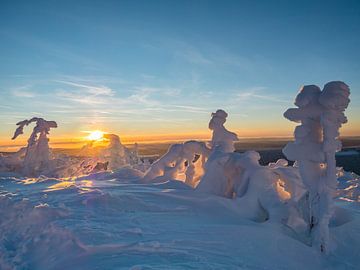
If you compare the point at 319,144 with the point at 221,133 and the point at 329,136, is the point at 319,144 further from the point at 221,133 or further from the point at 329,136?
the point at 221,133

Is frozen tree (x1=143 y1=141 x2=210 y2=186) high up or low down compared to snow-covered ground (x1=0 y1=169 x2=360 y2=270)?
up

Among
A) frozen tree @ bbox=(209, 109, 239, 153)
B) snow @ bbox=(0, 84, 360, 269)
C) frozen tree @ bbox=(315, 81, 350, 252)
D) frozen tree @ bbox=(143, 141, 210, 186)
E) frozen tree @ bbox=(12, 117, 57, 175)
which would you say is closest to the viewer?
snow @ bbox=(0, 84, 360, 269)

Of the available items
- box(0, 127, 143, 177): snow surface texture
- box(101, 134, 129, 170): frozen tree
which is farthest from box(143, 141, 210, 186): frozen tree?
box(101, 134, 129, 170): frozen tree

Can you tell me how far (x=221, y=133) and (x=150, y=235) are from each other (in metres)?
8.84

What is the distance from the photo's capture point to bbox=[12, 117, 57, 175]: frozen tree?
22.8 meters

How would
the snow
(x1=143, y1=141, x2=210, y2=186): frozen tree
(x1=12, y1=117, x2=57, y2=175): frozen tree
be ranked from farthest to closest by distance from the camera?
1. (x1=12, y1=117, x2=57, y2=175): frozen tree
2. (x1=143, y1=141, x2=210, y2=186): frozen tree
3. the snow

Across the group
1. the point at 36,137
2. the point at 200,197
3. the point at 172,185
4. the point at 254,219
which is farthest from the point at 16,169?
the point at 254,219

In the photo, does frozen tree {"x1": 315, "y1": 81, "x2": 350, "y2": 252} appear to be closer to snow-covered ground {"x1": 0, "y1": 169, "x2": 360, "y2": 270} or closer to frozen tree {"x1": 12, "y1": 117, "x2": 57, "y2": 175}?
snow-covered ground {"x1": 0, "y1": 169, "x2": 360, "y2": 270}

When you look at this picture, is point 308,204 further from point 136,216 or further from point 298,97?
point 136,216

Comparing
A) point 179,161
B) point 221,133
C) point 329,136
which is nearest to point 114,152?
point 179,161

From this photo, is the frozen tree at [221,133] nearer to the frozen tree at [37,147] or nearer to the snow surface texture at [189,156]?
the snow surface texture at [189,156]

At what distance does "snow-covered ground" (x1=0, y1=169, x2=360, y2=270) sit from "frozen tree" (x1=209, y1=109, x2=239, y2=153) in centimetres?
489

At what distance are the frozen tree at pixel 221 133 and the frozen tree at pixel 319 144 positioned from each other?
22.1 ft

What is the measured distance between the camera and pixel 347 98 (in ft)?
24.3
